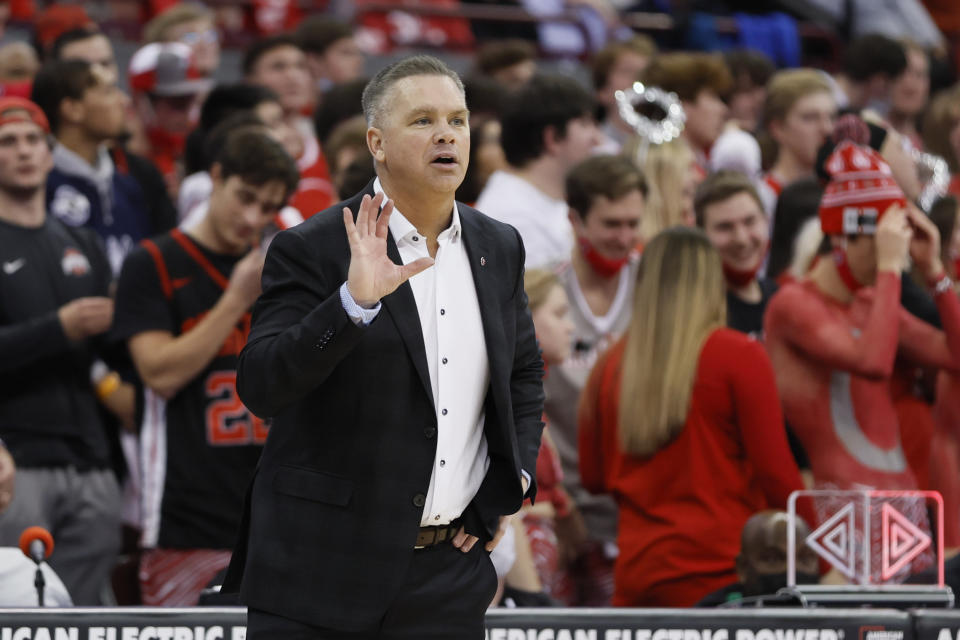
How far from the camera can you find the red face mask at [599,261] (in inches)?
234

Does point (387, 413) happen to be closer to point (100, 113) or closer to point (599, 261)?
point (599, 261)

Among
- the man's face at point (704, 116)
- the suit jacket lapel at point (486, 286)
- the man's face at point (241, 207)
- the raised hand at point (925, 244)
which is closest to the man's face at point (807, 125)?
the man's face at point (704, 116)

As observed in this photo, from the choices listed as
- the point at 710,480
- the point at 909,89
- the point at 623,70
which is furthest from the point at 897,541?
the point at 909,89

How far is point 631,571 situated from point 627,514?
0.19 m

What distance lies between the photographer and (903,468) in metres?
5.24

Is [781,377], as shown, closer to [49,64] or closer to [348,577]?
[348,577]

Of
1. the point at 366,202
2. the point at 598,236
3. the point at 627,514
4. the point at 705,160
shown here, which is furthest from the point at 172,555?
the point at 705,160

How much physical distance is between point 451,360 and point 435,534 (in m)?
0.36

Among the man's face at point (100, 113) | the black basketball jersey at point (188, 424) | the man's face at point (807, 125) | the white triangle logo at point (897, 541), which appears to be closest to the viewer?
the white triangle logo at point (897, 541)

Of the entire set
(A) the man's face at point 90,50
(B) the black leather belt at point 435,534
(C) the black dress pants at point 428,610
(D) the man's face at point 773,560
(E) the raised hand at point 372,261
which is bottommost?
(D) the man's face at point 773,560

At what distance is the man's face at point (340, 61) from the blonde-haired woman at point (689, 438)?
402cm

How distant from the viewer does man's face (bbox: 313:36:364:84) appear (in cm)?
864

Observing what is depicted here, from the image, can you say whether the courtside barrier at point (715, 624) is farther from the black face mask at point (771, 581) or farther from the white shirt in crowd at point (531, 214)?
the white shirt in crowd at point (531, 214)

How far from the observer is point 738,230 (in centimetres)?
596
